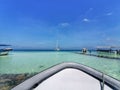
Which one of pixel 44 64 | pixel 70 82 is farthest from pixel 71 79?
pixel 44 64

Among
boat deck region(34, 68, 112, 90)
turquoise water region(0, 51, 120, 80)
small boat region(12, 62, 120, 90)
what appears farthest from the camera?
turquoise water region(0, 51, 120, 80)

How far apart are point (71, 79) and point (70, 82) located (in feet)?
0.13

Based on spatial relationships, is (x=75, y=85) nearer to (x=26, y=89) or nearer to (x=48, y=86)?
(x=48, y=86)

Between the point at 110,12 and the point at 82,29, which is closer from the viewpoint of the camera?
the point at 110,12

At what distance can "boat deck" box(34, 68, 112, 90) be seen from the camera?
1.50 meters

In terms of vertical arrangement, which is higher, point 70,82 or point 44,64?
point 70,82

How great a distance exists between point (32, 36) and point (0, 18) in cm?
717

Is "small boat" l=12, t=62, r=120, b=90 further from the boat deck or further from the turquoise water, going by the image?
the turquoise water

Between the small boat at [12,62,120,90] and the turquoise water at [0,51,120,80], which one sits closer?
the small boat at [12,62,120,90]

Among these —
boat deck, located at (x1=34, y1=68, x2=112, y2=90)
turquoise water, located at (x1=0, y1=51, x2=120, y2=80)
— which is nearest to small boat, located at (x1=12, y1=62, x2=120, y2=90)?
boat deck, located at (x1=34, y1=68, x2=112, y2=90)

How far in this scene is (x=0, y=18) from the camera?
30109 millimetres

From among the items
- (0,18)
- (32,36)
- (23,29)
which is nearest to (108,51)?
(32,36)

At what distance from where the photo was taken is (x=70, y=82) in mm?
1652

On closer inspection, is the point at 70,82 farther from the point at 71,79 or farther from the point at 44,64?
the point at 44,64
